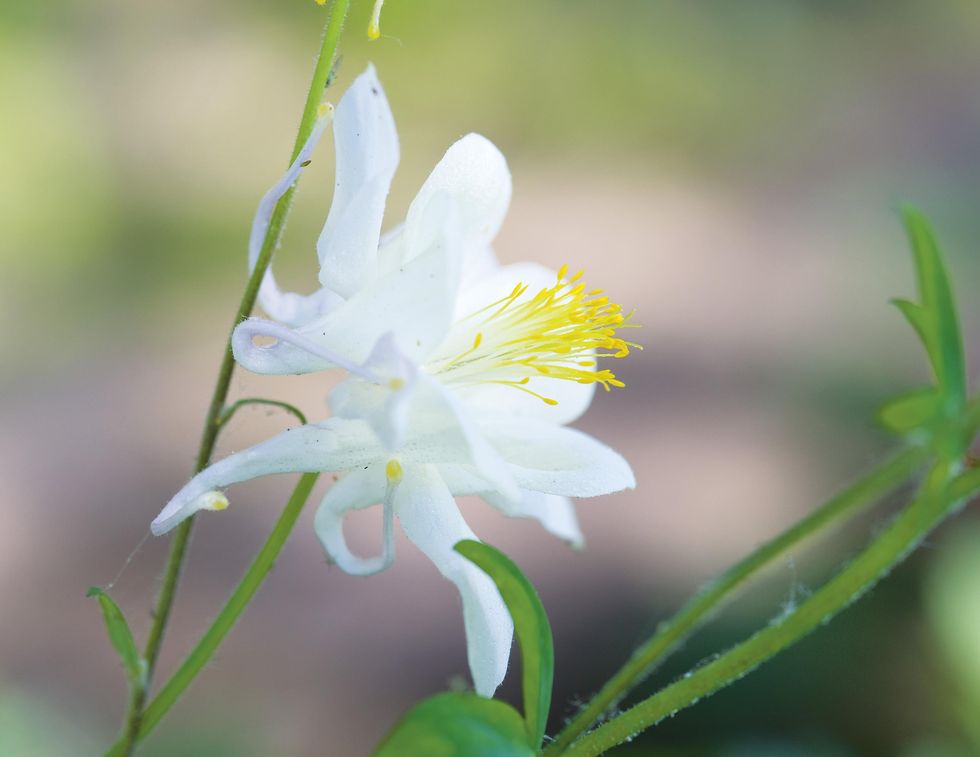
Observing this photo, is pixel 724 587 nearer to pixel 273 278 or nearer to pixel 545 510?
pixel 545 510

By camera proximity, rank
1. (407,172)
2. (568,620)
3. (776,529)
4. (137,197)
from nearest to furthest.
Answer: (568,620)
(776,529)
(137,197)
(407,172)

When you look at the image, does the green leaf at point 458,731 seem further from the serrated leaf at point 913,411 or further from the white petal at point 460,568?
the serrated leaf at point 913,411

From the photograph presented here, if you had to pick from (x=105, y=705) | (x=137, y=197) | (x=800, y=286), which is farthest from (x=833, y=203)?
(x=105, y=705)

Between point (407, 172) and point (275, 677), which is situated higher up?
point (407, 172)

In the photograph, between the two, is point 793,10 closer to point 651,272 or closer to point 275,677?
point 651,272

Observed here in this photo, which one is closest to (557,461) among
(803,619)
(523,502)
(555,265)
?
(523,502)

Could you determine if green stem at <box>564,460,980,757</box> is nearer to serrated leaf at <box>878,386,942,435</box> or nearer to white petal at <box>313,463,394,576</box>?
serrated leaf at <box>878,386,942,435</box>

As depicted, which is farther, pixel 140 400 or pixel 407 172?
pixel 407 172
